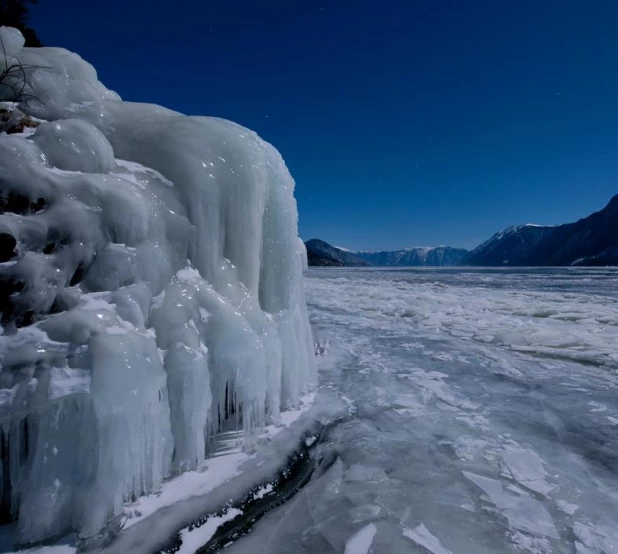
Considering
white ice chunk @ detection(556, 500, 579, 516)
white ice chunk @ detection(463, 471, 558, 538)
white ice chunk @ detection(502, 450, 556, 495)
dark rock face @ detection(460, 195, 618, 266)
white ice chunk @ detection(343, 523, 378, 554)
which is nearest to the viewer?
white ice chunk @ detection(343, 523, 378, 554)

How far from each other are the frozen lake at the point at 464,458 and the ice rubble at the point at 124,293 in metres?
0.76

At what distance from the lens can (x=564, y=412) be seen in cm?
332

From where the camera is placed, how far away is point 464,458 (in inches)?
98.7

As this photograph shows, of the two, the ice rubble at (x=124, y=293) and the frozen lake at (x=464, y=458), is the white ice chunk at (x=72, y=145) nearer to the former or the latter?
the ice rubble at (x=124, y=293)

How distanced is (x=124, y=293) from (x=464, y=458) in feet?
8.35

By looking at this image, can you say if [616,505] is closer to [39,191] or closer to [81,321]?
[81,321]

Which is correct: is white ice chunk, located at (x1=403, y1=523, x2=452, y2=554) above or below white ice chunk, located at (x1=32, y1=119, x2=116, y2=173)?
below

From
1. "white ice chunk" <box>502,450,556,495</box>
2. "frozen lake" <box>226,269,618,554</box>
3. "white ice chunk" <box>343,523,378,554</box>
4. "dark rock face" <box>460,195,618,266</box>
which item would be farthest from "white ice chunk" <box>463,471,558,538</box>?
"dark rock face" <box>460,195,618,266</box>

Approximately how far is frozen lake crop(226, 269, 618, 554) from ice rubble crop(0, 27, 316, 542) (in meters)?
0.76

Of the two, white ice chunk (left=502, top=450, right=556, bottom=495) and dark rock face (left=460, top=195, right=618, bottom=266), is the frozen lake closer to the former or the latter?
white ice chunk (left=502, top=450, right=556, bottom=495)

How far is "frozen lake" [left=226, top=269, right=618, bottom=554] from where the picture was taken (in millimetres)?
1790

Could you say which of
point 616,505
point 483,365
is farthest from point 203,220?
point 483,365

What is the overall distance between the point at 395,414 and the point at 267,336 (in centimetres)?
142

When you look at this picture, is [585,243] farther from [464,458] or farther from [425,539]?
[425,539]
